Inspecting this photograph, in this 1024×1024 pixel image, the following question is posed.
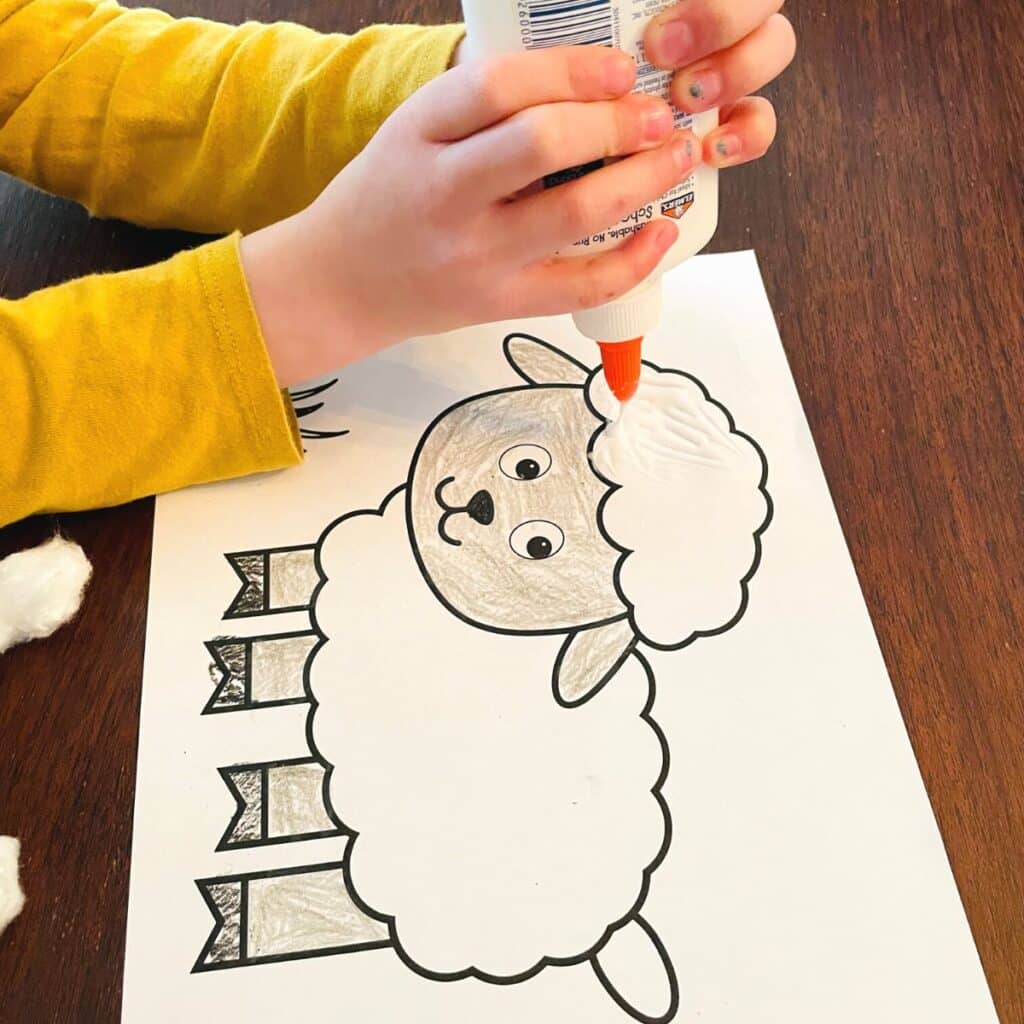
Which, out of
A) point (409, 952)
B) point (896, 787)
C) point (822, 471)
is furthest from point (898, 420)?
point (409, 952)

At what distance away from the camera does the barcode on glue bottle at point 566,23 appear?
31 cm

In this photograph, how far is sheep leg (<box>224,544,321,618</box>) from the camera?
43cm

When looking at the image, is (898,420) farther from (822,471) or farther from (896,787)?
(896,787)

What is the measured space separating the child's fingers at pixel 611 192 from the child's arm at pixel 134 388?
151 millimetres

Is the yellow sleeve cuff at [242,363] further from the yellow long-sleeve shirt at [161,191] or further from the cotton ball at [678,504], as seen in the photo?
the cotton ball at [678,504]

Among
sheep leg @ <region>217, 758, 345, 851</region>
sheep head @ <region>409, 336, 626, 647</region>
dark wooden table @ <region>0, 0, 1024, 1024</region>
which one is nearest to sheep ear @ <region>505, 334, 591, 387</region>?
sheep head @ <region>409, 336, 626, 647</region>

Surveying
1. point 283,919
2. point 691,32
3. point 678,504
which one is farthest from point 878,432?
point 283,919

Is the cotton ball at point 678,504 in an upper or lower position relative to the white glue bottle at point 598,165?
lower

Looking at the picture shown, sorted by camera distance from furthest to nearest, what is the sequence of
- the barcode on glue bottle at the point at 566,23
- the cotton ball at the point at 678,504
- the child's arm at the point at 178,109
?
1. the child's arm at the point at 178,109
2. the cotton ball at the point at 678,504
3. the barcode on glue bottle at the point at 566,23

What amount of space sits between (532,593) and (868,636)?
135 mm

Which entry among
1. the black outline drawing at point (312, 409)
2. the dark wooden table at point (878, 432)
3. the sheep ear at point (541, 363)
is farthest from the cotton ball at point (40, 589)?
the sheep ear at point (541, 363)

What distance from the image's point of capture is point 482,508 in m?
0.46

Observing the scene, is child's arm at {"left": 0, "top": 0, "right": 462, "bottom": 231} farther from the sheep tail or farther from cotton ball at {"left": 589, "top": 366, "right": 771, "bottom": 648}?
the sheep tail

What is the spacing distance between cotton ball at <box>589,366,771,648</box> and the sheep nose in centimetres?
5
